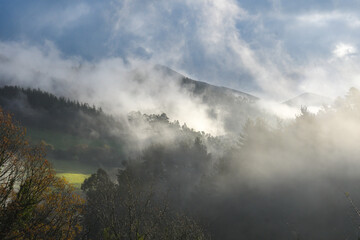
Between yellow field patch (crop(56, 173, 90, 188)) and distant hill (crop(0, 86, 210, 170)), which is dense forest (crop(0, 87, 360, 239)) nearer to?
yellow field patch (crop(56, 173, 90, 188))

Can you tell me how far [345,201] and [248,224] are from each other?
610 inches

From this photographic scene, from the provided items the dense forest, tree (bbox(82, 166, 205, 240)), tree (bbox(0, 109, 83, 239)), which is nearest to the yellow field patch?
the dense forest

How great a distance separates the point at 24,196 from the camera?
1738cm

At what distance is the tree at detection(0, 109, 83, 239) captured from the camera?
16516 mm

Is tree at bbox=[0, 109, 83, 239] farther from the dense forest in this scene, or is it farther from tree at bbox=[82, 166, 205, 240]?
tree at bbox=[82, 166, 205, 240]

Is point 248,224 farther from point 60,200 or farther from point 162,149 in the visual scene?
point 162,149

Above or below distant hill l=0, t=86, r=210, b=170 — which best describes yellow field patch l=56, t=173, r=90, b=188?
below

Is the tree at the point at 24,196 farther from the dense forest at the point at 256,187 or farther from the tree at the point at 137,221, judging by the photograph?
the tree at the point at 137,221

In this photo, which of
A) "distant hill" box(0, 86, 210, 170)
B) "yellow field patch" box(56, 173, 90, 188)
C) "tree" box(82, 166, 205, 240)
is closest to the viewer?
"tree" box(82, 166, 205, 240)

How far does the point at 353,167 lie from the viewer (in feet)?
132

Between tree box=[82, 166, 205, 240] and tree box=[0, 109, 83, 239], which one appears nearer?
tree box=[82, 166, 205, 240]

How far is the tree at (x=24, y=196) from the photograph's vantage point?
54.2ft

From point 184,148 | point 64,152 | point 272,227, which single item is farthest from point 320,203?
point 64,152

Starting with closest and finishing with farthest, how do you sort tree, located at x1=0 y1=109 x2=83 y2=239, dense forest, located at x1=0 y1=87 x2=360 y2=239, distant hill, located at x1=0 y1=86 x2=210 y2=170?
tree, located at x1=0 y1=109 x2=83 y2=239 → dense forest, located at x1=0 y1=87 x2=360 y2=239 → distant hill, located at x1=0 y1=86 x2=210 y2=170
